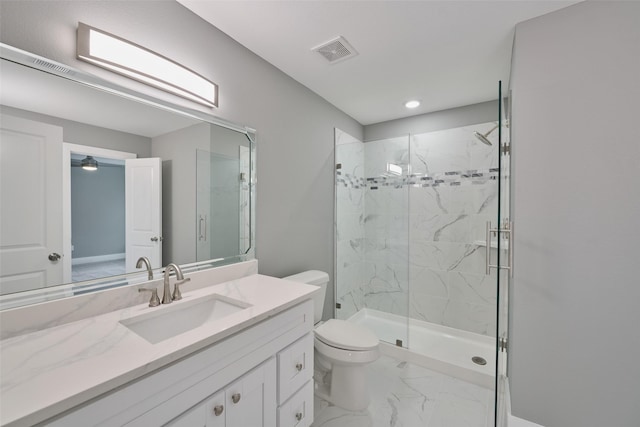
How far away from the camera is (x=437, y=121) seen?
2.97 m

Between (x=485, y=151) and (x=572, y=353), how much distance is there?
1.87 meters

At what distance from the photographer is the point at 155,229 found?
1352 mm

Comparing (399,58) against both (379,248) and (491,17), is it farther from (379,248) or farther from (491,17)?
(379,248)

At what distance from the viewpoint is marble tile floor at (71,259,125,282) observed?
108cm

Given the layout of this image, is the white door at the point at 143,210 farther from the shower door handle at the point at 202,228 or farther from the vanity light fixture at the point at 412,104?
the vanity light fixture at the point at 412,104

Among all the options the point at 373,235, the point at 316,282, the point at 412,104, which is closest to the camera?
the point at 316,282

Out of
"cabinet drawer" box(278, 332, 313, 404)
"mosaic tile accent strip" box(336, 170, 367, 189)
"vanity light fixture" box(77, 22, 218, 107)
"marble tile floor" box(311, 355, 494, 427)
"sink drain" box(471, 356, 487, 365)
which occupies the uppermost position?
"vanity light fixture" box(77, 22, 218, 107)

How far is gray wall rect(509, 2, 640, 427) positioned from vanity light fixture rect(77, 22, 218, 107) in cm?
184

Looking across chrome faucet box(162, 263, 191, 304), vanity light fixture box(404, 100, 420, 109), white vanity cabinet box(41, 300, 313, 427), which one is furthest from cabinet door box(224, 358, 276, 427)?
vanity light fixture box(404, 100, 420, 109)

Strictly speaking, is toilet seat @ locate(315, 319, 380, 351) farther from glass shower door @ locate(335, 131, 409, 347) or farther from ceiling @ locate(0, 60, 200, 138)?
ceiling @ locate(0, 60, 200, 138)

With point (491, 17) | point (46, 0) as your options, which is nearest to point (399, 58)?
point (491, 17)

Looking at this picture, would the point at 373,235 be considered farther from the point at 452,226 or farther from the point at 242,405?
the point at 242,405

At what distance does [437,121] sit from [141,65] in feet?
9.07

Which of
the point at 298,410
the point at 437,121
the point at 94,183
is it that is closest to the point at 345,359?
the point at 298,410
